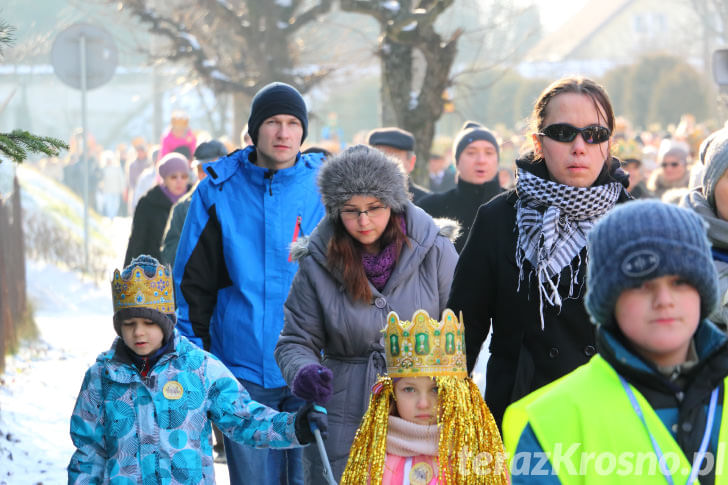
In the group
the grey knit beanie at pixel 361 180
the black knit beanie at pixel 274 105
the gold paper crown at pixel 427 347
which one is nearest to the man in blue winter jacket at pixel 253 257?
the black knit beanie at pixel 274 105

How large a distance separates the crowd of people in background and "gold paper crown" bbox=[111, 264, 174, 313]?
0.49 metres

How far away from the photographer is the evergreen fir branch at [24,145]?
4.81 m

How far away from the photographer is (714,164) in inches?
176

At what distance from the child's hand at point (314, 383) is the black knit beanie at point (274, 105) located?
201 cm

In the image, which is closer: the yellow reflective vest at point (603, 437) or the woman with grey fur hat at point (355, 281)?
the yellow reflective vest at point (603, 437)

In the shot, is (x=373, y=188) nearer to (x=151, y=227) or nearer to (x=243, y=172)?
(x=243, y=172)

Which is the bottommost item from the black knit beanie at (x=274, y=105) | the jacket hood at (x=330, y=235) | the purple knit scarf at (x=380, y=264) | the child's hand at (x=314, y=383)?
the child's hand at (x=314, y=383)

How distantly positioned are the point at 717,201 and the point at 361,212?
132 centimetres

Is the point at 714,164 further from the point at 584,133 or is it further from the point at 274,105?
the point at 274,105

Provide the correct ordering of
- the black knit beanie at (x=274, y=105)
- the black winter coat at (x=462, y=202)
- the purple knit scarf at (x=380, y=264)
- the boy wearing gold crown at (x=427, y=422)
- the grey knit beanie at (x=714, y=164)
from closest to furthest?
the boy wearing gold crown at (x=427, y=422), the grey knit beanie at (x=714, y=164), the purple knit scarf at (x=380, y=264), the black knit beanie at (x=274, y=105), the black winter coat at (x=462, y=202)

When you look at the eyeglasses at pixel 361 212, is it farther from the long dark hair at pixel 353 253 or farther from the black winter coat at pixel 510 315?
the black winter coat at pixel 510 315

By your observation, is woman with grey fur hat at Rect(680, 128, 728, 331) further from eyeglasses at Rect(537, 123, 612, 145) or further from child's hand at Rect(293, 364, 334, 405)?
child's hand at Rect(293, 364, 334, 405)

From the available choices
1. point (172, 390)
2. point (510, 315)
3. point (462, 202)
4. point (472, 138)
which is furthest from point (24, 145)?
point (472, 138)

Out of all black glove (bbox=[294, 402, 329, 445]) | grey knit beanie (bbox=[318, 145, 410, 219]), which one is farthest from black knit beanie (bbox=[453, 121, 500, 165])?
black glove (bbox=[294, 402, 329, 445])
